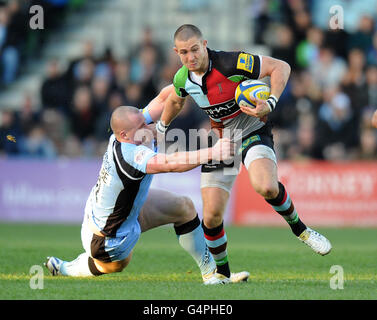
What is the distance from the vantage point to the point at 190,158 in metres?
7.16

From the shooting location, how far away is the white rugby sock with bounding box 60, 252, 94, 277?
27.6 feet

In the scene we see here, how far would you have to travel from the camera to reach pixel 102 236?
26.6ft

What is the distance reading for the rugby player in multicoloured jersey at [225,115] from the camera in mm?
8172

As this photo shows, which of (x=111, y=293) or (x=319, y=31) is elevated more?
(x=319, y=31)

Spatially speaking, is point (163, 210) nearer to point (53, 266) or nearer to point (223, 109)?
point (223, 109)

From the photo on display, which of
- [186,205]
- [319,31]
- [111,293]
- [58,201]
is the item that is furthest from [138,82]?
[111,293]

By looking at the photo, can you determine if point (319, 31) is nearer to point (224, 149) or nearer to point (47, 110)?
point (47, 110)

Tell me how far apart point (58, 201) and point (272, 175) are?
9164 millimetres

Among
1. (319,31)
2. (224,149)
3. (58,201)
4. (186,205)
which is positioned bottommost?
(58,201)

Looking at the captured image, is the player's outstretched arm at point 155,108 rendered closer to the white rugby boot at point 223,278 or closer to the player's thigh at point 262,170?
the player's thigh at point 262,170

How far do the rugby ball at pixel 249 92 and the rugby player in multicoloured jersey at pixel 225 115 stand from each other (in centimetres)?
11
